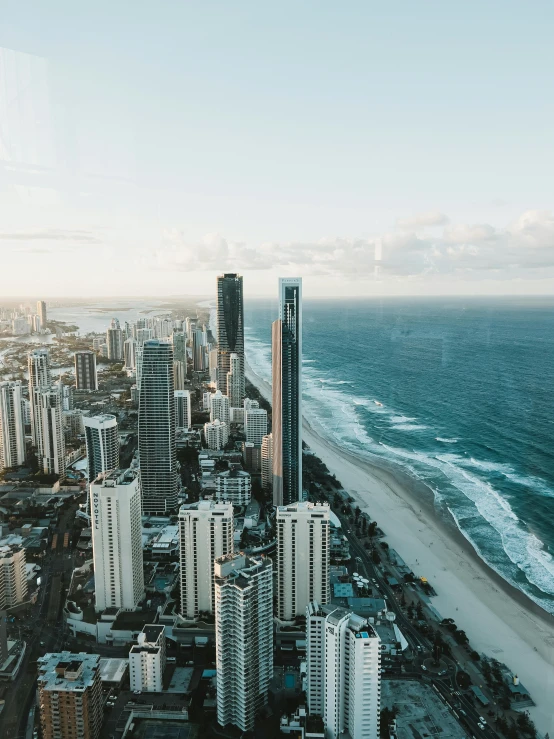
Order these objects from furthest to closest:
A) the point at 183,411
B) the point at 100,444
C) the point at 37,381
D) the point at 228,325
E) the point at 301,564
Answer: the point at 228,325
the point at 183,411
the point at 37,381
the point at 100,444
the point at 301,564

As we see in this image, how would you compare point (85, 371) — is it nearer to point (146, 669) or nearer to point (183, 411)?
point (183, 411)

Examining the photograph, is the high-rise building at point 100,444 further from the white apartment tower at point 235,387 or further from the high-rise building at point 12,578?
the white apartment tower at point 235,387

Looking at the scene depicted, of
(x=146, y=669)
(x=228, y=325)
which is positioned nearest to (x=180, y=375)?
(x=228, y=325)

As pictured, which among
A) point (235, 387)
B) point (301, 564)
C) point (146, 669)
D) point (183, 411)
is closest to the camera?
point (146, 669)

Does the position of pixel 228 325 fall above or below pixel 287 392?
above

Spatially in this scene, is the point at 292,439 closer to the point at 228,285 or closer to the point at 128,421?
the point at 128,421

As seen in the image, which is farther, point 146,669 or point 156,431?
point 156,431
